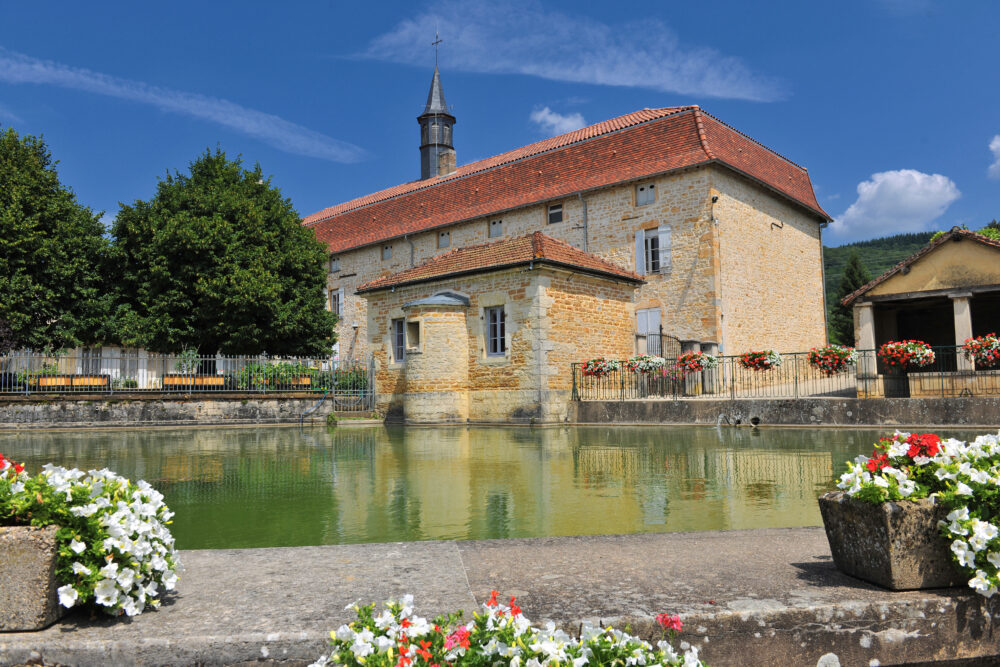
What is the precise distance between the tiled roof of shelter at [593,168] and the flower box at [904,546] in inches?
836

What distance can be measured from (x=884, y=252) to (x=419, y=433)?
84.7 metres

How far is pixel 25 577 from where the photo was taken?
2.25 meters

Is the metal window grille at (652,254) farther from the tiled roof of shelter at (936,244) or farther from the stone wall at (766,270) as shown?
the tiled roof of shelter at (936,244)

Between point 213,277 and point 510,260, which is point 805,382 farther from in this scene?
point 213,277

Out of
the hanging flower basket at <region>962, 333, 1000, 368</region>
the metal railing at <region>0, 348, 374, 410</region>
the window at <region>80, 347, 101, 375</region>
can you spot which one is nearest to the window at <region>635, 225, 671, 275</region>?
the metal railing at <region>0, 348, 374, 410</region>

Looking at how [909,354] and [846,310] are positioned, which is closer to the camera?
[909,354]

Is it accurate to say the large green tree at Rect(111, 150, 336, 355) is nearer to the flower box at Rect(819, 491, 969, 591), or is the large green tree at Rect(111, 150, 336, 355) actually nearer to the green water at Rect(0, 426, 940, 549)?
the green water at Rect(0, 426, 940, 549)

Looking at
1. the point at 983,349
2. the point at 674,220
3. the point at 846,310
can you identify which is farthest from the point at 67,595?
the point at 846,310

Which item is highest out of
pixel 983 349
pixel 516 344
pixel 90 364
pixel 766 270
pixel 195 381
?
pixel 766 270

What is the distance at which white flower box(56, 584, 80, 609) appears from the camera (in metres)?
2.22

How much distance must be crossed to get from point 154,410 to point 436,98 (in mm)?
29959

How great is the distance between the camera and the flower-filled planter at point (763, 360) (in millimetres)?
16156

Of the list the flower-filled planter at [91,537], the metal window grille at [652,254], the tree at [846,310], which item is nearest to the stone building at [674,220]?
the metal window grille at [652,254]

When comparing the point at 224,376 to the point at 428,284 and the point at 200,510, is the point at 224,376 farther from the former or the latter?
the point at 200,510
